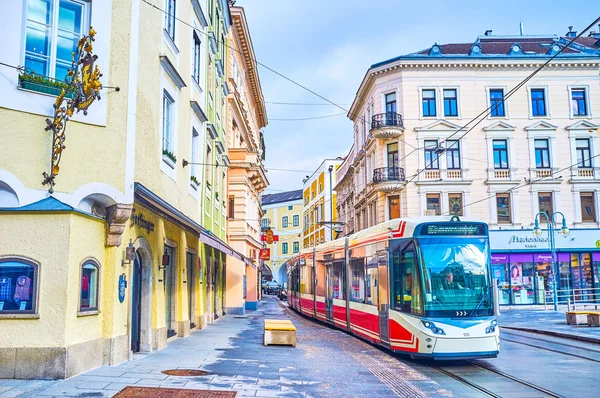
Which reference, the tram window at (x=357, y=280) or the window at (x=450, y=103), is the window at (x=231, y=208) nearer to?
the tram window at (x=357, y=280)

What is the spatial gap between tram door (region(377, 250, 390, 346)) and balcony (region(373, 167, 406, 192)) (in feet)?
73.5

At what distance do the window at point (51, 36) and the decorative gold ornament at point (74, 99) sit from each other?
581mm

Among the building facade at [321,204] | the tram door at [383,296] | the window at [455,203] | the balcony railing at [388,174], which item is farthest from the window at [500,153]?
the tram door at [383,296]

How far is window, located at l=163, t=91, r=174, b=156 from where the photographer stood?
15.0 m

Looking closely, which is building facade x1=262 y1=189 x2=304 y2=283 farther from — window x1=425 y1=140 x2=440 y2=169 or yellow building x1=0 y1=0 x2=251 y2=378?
yellow building x1=0 y1=0 x2=251 y2=378

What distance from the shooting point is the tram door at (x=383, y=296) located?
48.0 ft

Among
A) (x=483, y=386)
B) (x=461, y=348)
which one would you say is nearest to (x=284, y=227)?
(x=461, y=348)

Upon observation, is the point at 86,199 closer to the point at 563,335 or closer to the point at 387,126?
the point at 563,335

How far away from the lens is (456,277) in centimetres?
1308

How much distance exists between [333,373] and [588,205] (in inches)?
1234

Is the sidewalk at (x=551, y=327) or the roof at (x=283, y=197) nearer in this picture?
the sidewalk at (x=551, y=327)

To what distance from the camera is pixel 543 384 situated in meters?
10.5

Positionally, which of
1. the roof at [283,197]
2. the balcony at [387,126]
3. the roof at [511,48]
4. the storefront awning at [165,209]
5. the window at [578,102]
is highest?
A: the roof at [511,48]

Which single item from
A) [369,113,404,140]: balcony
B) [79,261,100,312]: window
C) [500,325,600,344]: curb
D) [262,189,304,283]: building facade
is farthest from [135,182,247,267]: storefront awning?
[262,189,304,283]: building facade
